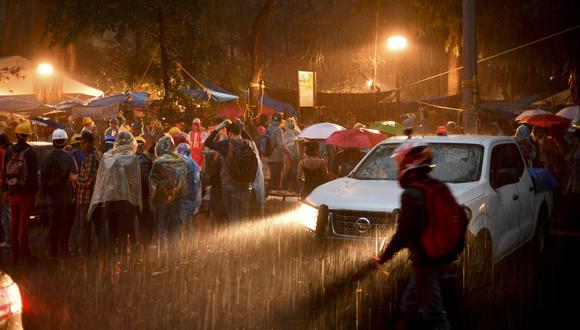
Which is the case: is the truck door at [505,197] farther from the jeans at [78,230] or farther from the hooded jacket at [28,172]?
the hooded jacket at [28,172]

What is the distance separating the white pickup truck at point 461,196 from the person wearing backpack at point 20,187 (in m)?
4.18

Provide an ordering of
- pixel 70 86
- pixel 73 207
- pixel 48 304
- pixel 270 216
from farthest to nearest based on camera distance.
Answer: pixel 70 86 < pixel 270 216 < pixel 73 207 < pixel 48 304

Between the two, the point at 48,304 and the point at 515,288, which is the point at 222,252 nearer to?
the point at 48,304

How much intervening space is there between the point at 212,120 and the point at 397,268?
1299 centimetres

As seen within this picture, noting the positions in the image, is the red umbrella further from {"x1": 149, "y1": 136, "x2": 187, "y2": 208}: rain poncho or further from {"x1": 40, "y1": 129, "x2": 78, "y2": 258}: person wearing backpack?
{"x1": 40, "y1": 129, "x2": 78, "y2": 258}: person wearing backpack

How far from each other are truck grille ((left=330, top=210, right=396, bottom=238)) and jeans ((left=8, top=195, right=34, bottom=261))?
4.70m

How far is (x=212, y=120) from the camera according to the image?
19938 mm

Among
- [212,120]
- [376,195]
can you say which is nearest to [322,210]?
[376,195]

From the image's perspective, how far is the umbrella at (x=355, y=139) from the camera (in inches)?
543

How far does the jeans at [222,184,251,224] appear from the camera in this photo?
1110 centimetres

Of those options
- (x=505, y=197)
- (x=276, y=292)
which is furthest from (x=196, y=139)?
→ (x=505, y=197)

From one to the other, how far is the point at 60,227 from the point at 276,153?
858cm

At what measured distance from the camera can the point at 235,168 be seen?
10.9 metres

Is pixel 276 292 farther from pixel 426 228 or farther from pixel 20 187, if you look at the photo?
pixel 20 187
